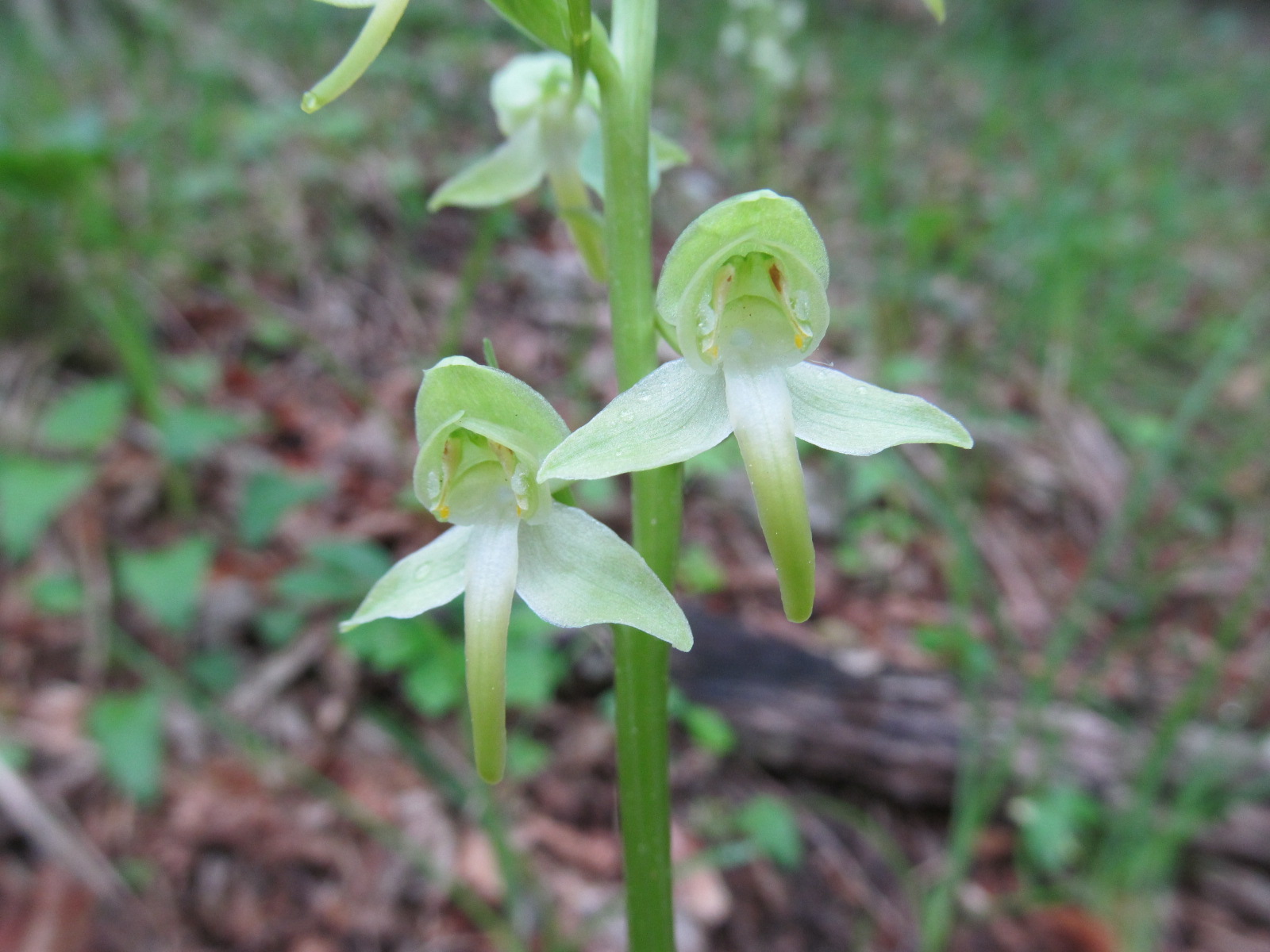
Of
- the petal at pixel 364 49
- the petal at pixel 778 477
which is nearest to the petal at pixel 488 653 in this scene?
the petal at pixel 778 477

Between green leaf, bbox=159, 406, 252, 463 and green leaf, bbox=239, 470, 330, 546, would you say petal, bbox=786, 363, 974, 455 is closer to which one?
green leaf, bbox=239, 470, 330, 546

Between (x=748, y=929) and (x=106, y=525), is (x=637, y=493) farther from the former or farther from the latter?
(x=106, y=525)

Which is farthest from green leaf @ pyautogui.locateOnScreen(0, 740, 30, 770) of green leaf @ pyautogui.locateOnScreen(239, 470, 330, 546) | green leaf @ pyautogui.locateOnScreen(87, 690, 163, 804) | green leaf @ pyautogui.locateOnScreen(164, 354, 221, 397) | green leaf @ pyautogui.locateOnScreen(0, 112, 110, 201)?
green leaf @ pyautogui.locateOnScreen(0, 112, 110, 201)

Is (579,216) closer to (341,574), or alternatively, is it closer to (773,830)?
(341,574)

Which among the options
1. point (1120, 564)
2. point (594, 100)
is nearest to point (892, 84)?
point (1120, 564)

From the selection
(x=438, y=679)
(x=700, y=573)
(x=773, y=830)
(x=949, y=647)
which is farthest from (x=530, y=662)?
(x=949, y=647)
